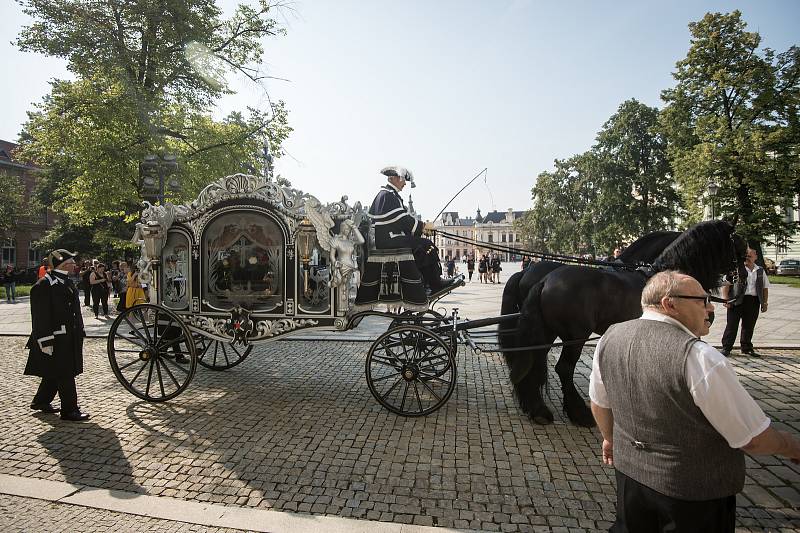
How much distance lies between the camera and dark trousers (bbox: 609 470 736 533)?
5.98 feet

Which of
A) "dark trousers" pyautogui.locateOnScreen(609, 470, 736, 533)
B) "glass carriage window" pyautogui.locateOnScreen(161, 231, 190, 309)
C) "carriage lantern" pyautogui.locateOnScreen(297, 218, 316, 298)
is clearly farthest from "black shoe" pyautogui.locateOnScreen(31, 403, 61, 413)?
"dark trousers" pyautogui.locateOnScreen(609, 470, 736, 533)

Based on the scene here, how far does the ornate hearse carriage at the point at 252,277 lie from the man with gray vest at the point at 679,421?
11.1ft

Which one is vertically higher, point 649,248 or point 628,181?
point 628,181

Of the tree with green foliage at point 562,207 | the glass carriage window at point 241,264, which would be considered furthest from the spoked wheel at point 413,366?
the tree with green foliage at point 562,207

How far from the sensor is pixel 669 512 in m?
1.86

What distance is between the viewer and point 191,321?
5898 millimetres

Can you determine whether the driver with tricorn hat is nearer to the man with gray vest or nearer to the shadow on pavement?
the shadow on pavement

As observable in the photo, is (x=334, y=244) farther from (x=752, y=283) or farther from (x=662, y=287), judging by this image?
(x=752, y=283)

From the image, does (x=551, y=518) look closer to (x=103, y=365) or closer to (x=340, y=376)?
(x=340, y=376)

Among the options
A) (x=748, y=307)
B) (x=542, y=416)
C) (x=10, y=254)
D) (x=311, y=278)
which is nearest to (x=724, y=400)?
(x=542, y=416)

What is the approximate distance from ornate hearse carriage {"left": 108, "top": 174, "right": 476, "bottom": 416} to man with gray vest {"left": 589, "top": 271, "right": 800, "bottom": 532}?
339 centimetres

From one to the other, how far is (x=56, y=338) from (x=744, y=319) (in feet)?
34.1

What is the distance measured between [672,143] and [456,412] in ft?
93.4

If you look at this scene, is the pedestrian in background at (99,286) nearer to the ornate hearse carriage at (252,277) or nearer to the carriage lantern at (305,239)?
the ornate hearse carriage at (252,277)
